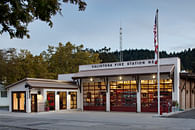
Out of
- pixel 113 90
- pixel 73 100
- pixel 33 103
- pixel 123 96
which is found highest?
pixel 113 90

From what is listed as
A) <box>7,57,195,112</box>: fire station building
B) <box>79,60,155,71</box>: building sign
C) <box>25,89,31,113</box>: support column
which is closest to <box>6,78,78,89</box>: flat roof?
<box>7,57,195,112</box>: fire station building

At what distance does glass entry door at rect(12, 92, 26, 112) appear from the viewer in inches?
1096

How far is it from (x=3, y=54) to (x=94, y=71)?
16.7 m

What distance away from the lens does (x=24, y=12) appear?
622 centimetres

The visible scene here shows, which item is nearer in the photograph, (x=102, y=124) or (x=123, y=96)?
(x=102, y=124)

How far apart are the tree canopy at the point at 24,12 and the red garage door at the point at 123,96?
21.8m

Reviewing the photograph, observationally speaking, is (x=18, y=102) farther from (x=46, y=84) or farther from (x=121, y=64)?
(x=121, y=64)

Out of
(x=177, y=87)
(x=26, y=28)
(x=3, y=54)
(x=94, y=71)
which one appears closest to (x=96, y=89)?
(x=94, y=71)

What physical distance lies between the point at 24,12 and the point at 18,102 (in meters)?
23.5

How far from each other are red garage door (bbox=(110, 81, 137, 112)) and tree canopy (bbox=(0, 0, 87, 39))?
857 inches

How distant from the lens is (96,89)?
99.9 ft

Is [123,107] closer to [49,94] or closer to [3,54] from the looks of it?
[49,94]

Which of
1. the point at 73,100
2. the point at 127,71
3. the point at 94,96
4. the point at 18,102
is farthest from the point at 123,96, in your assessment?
the point at 18,102

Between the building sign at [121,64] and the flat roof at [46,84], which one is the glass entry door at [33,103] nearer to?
the flat roof at [46,84]
